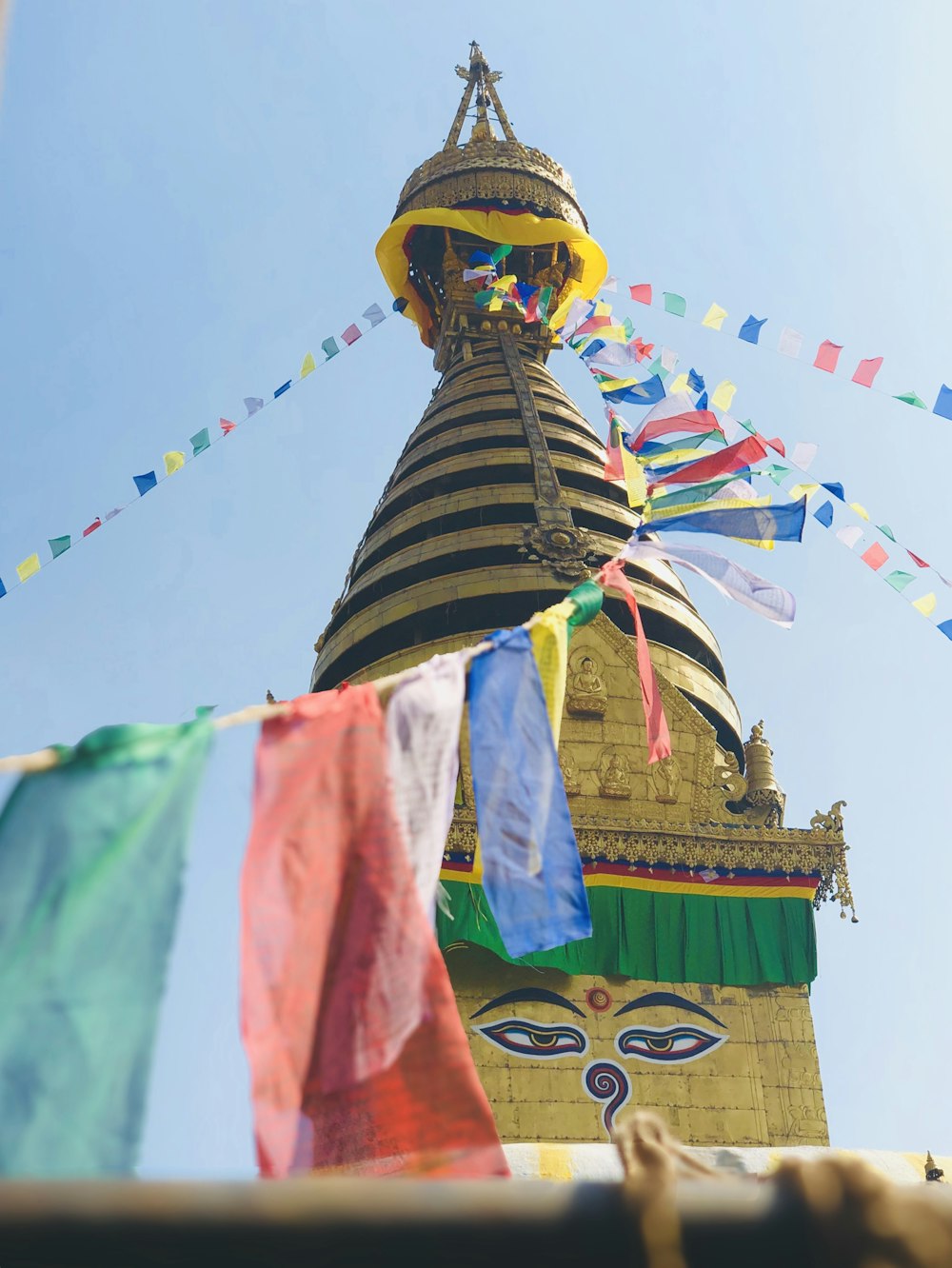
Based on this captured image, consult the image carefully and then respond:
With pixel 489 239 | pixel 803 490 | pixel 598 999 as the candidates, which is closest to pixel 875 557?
pixel 803 490

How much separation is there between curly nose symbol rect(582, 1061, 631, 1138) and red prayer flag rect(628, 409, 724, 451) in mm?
6601

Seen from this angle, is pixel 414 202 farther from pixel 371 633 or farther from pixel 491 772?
pixel 491 772

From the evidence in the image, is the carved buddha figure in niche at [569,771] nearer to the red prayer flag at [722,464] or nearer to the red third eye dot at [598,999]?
the red third eye dot at [598,999]

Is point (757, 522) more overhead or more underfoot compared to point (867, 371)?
more underfoot

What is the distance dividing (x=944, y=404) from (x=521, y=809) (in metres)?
9.55

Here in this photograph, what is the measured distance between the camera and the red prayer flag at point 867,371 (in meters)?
15.1

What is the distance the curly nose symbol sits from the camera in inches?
568

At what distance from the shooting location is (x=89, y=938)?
3678 millimetres

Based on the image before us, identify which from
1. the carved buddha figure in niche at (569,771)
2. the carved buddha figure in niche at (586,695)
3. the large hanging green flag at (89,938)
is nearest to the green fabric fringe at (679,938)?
the carved buddha figure in niche at (569,771)

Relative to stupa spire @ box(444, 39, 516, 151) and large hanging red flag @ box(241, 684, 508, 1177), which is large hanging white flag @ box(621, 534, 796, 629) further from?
stupa spire @ box(444, 39, 516, 151)

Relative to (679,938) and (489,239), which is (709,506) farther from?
(489,239)

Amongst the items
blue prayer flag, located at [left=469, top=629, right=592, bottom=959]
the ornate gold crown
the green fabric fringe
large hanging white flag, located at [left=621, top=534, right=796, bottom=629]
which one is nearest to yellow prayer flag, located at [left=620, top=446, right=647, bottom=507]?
large hanging white flag, located at [left=621, top=534, right=796, bottom=629]

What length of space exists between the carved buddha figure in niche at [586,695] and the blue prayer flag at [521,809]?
38.1 feet

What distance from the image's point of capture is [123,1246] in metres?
1.95
